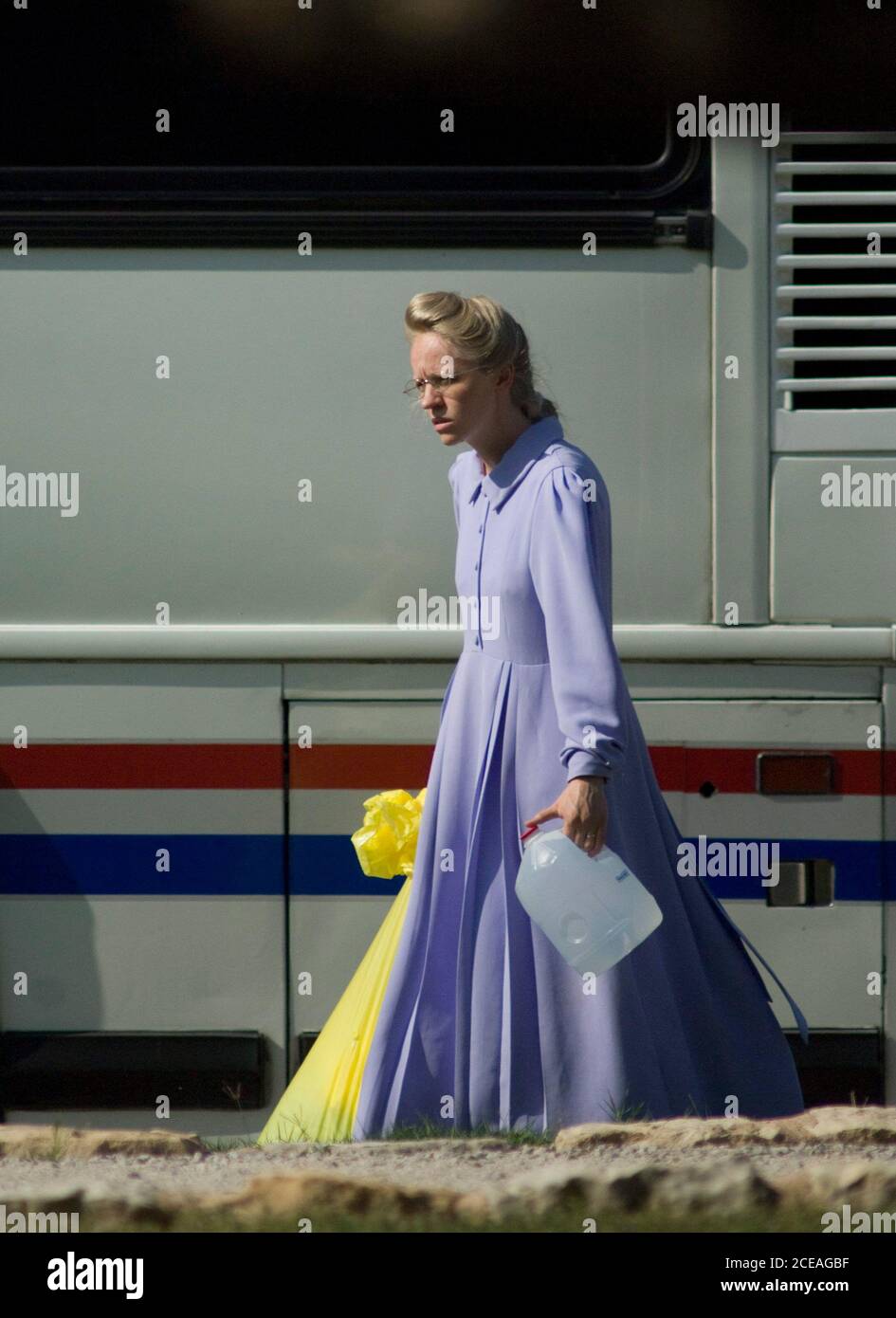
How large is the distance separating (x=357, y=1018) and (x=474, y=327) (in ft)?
4.25

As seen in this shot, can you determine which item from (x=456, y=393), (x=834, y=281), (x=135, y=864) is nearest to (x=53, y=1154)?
(x=135, y=864)

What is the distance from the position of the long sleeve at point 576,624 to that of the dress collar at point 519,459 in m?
0.09

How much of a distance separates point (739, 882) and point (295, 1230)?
135 cm

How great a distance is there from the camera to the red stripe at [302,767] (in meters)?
3.48

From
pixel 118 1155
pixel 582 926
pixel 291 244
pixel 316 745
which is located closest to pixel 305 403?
pixel 291 244

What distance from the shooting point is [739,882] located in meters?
3.48

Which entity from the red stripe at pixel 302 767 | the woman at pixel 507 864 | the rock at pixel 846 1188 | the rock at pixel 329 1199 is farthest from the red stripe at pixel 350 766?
the rock at pixel 846 1188

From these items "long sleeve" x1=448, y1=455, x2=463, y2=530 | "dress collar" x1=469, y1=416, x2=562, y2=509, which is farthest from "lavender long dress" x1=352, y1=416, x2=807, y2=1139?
"long sleeve" x1=448, y1=455, x2=463, y2=530

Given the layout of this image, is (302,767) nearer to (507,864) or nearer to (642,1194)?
(507,864)

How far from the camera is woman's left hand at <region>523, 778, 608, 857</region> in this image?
2.80m

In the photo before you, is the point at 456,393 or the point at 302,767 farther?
the point at 302,767

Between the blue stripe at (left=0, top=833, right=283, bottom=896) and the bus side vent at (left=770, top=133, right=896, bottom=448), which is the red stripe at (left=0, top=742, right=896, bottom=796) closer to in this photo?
Result: the blue stripe at (left=0, top=833, right=283, bottom=896)

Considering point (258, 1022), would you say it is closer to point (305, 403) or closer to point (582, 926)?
point (582, 926)

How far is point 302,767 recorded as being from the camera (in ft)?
11.5
